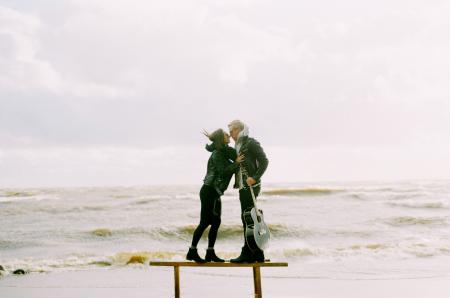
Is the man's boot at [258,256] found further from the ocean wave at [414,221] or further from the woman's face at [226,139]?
the ocean wave at [414,221]

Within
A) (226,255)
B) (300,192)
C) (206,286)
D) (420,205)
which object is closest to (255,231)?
(206,286)

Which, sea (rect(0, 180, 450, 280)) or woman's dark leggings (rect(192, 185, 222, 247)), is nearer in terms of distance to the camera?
woman's dark leggings (rect(192, 185, 222, 247))

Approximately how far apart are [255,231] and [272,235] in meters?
16.4

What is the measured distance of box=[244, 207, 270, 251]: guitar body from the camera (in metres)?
7.46

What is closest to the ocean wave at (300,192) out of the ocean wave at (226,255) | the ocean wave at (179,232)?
the ocean wave at (179,232)

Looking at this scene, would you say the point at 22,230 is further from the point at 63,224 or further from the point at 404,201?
the point at 404,201

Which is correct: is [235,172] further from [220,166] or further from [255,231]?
[255,231]

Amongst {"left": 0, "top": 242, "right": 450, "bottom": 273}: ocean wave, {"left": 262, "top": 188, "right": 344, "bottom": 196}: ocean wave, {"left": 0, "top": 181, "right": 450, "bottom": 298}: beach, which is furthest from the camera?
{"left": 262, "top": 188, "right": 344, "bottom": 196}: ocean wave

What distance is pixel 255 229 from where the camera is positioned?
24.5 feet

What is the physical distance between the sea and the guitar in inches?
228

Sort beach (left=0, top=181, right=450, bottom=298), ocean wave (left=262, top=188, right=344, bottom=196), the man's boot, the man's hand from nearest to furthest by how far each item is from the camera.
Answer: the man's hand → the man's boot → beach (left=0, top=181, right=450, bottom=298) → ocean wave (left=262, top=188, right=344, bottom=196)

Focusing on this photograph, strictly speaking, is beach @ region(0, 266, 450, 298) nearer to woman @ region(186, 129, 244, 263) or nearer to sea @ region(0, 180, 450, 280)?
sea @ region(0, 180, 450, 280)

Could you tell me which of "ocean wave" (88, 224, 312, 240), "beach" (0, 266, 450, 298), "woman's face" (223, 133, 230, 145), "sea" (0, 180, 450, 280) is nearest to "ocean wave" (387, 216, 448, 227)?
"sea" (0, 180, 450, 280)

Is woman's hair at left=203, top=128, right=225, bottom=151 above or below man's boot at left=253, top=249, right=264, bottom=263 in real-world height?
above
